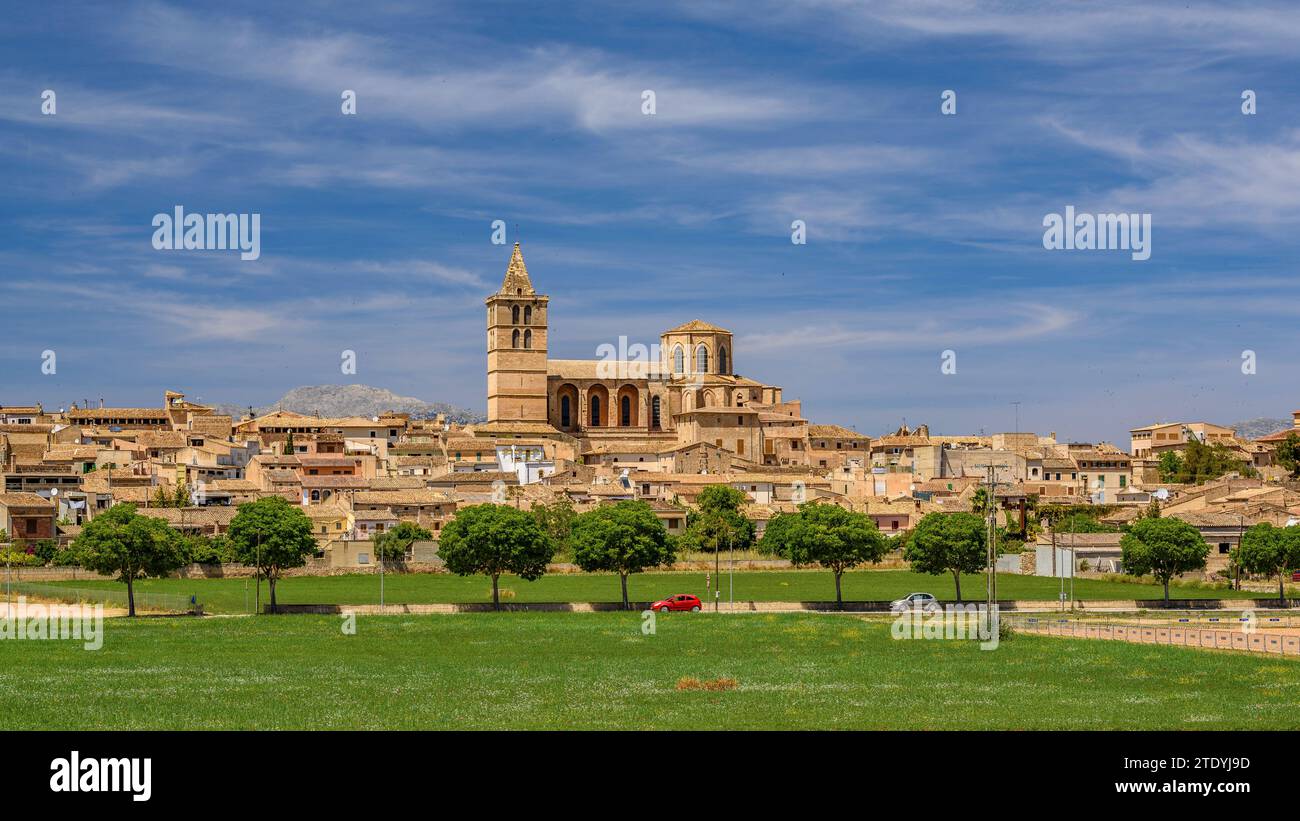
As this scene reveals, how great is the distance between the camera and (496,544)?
193ft

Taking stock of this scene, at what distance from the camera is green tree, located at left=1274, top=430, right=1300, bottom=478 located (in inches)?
4751

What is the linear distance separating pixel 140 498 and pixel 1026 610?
6089 cm

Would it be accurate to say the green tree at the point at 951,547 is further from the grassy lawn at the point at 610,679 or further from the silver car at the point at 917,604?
the grassy lawn at the point at 610,679

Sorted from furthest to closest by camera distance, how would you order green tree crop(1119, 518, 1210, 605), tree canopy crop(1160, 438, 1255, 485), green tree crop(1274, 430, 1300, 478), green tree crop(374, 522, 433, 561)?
tree canopy crop(1160, 438, 1255, 485) < green tree crop(1274, 430, 1300, 478) < green tree crop(374, 522, 433, 561) < green tree crop(1119, 518, 1210, 605)

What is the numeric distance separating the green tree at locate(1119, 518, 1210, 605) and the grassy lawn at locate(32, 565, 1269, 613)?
129cm

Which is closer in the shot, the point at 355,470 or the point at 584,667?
the point at 584,667

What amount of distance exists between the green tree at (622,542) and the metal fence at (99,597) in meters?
14.4

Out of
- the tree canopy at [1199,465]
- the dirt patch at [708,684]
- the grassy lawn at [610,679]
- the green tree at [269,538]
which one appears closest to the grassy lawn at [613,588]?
the green tree at [269,538]

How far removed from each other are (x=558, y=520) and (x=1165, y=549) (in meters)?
37.0

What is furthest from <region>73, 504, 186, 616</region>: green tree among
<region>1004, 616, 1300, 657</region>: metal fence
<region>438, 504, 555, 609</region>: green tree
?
<region>1004, 616, 1300, 657</region>: metal fence

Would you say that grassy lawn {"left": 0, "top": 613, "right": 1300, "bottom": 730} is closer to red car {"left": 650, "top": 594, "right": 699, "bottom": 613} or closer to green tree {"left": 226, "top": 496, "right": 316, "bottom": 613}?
red car {"left": 650, "top": 594, "right": 699, "bottom": 613}

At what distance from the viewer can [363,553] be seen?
8156cm
